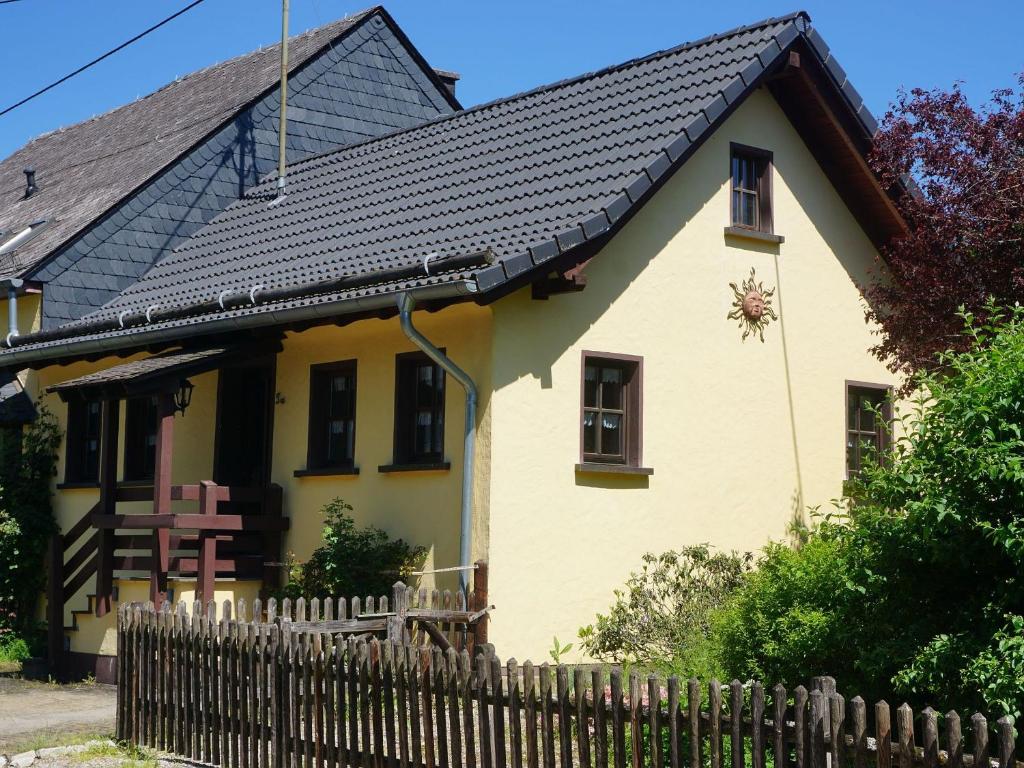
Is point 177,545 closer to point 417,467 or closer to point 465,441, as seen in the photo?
point 417,467

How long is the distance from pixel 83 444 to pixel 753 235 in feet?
28.6

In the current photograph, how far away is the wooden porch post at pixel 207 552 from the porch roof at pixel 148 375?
112cm

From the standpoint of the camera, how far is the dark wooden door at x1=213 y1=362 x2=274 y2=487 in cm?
1605

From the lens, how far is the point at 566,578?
1323cm

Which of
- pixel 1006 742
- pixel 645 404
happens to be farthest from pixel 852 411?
pixel 1006 742

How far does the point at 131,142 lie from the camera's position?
22.7 meters

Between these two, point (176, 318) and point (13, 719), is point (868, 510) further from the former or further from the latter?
point (176, 318)

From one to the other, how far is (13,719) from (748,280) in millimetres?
8323

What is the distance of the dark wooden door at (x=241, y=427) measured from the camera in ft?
52.6

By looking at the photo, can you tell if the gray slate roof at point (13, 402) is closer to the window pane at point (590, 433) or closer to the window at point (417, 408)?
the window at point (417, 408)

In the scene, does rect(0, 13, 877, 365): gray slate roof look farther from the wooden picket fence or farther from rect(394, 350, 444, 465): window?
the wooden picket fence

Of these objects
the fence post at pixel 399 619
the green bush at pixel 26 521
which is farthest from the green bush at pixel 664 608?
the green bush at pixel 26 521

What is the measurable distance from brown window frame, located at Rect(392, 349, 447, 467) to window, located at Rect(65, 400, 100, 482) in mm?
5410

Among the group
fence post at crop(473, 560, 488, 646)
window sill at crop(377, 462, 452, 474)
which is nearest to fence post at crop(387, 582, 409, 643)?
fence post at crop(473, 560, 488, 646)
